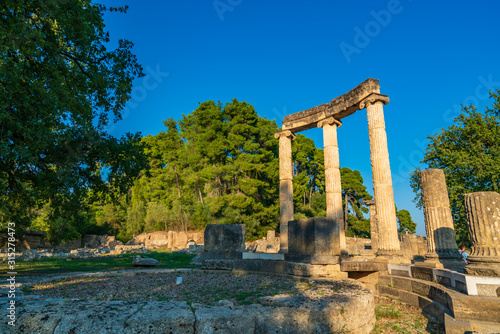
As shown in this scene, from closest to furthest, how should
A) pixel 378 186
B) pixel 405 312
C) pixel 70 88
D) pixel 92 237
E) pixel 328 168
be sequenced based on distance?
pixel 405 312 → pixel 70 88 → pixel 378 186 → pixel 328 168 → pixel 92 237

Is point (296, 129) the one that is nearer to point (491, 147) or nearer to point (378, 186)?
point (378, 186)

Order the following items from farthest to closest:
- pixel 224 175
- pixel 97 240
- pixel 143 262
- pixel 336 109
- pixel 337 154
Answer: pixel 97 240
pixel 224 175
pixel 337 154
pixel 336 109
pixel 143 262

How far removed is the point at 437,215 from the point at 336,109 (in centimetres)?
766

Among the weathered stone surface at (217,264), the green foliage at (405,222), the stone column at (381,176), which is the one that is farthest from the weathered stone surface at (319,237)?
the green foliage at (405,222)

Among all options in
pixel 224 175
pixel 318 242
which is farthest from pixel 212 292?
pixel 224 175

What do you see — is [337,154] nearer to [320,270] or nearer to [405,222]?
[320,270]

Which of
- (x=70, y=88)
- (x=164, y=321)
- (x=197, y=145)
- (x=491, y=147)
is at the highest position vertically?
(x=197, y=145)

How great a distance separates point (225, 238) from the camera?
416 inches

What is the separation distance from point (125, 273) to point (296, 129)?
489 inches

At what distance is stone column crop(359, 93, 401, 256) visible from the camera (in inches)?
478

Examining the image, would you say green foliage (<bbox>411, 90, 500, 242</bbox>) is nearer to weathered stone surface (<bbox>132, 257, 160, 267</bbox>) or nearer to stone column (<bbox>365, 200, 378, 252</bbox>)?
stone column (<bbox>365, 200, 378, 252</bbox>)

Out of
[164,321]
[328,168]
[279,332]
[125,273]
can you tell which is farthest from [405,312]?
[328,168]

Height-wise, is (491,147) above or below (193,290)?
above

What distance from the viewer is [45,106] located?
7.69m
